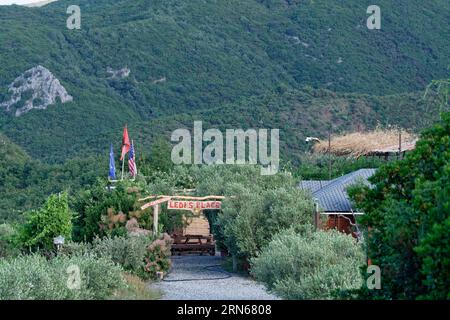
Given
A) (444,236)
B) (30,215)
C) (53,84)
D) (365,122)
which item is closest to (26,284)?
(444,236)

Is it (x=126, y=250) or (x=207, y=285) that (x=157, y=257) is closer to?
(x=126, y=250)

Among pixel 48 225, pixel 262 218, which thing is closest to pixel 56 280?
pixel 262 218

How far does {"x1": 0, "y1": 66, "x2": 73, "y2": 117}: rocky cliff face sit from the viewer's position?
7069 centimetres

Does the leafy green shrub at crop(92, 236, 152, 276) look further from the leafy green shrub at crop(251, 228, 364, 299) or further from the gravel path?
the leafy green shrub at crop(251, 228, 364, 299)

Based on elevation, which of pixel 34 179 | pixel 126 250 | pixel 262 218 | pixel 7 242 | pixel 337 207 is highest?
pixel 34 179

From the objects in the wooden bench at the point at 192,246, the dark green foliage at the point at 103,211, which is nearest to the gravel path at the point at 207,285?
the dark green foliage at the point at 103,211

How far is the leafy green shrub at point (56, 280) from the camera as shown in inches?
512

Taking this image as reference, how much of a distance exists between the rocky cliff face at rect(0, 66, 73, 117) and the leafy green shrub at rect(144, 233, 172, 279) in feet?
157

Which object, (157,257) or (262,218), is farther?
(262,218)

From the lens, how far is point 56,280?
13.8 m

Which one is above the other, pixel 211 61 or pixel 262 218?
pixel 211 61

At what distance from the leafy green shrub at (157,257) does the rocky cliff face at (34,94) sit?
47746 mm

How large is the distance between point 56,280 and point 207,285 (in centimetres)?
903

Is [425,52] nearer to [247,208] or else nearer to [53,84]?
[53,84]
